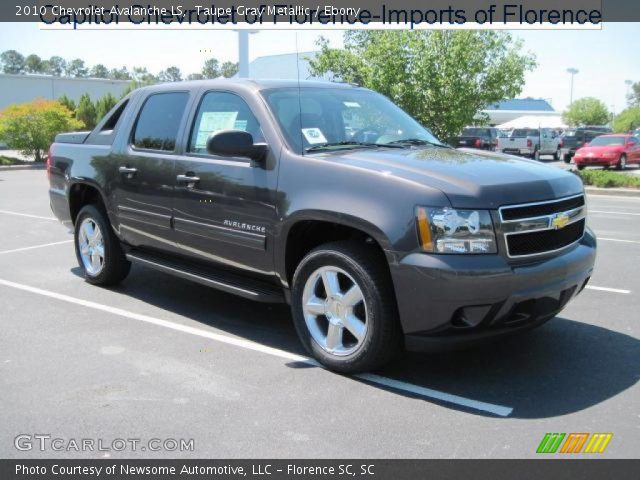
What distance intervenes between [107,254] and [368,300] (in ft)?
10.7

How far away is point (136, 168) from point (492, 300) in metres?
3.34

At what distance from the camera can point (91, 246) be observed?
6.56 metres

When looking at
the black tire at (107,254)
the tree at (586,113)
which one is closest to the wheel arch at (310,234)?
the black tire at (107,254)

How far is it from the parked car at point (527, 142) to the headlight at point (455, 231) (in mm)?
27122

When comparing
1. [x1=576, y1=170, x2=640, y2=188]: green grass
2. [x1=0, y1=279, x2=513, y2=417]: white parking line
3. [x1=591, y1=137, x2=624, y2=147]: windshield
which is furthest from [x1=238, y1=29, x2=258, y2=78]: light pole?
[x1=591, y1=137, x2=624, y2=147]: windshield

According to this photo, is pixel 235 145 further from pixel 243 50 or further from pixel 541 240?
pixel 243 50

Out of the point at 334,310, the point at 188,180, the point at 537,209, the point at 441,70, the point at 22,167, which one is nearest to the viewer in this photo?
the point at 537,209

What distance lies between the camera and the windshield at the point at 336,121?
15.5 ft

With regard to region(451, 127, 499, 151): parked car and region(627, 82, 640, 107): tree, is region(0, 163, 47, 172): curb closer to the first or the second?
region(451, 127, 499, 151): parked car

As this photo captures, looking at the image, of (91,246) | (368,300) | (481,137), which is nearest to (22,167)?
(481,137)

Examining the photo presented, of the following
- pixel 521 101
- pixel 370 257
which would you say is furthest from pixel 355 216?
pixel 521 101

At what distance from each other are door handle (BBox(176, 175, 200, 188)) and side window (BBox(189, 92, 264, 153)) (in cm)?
24

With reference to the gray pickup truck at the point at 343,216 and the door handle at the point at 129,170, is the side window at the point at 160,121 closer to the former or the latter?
the gray pickup truck at the point at 343,216

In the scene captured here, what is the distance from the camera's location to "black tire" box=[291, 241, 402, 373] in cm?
400
